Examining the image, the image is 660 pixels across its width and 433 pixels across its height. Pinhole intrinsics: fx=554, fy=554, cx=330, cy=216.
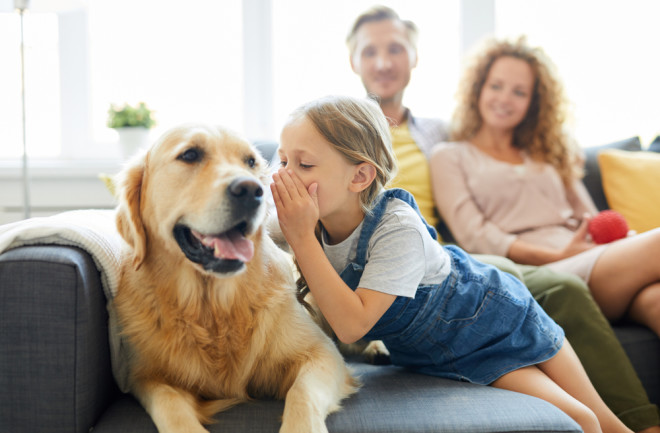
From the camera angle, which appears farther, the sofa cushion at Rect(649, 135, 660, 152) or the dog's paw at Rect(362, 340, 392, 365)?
the sofa cushion at Rect(649, 135, 660, 152)

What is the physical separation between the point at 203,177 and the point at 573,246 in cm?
153

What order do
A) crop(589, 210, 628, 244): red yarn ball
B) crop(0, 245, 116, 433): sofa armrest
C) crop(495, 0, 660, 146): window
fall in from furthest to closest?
crop(495, 0, 660, 146): window, crop(589, 210, 628, 244): red yarn ball, crop(0, 245, 116, 433): sofa armrest

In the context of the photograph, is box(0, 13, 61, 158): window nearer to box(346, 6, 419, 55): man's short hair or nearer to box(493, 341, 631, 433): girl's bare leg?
box(346, 6, 419, 55): man's short hair

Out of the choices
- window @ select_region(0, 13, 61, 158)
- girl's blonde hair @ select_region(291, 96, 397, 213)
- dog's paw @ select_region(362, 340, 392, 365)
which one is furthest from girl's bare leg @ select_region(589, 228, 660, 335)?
window @ select_region(0, 13, 61, 158)

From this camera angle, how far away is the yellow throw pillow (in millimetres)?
2504

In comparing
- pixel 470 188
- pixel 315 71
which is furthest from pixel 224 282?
pixel 315 71

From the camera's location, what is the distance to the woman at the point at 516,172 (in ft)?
7.29

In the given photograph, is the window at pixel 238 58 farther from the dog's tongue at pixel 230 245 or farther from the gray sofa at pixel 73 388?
the gray sofa at pixel 73 388

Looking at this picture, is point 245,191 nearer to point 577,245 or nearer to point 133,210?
point 133,210

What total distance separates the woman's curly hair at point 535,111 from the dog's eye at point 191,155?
1.61 metres

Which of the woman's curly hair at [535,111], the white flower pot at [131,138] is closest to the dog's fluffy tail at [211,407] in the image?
the woman's curly hair at [535,111]

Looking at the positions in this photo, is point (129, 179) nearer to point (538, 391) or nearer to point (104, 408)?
point (104, 408)

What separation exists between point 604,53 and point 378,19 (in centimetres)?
175

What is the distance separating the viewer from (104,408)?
4.15ft
